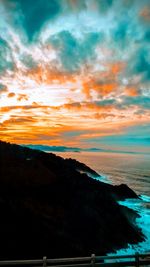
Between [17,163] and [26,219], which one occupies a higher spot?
[17,163]

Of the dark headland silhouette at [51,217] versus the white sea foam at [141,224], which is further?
the white sea foam at [141,224]

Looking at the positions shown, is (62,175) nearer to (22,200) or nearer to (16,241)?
(22,200)

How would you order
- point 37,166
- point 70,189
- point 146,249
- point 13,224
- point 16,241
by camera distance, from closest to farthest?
point 16,241
point 13,224
point 146,249
point 70,189
point 37,166

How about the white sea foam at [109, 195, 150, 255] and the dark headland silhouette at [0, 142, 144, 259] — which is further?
the white sea foam at [109, 195, 150, 255]

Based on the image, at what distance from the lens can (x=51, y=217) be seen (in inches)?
869

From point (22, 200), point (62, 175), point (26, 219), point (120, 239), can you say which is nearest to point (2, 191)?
point (22, 200)

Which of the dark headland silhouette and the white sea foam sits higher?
the dark headland silhouette

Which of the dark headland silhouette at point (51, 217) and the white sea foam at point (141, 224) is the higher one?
the dark headland silhouette at point (51, 217)

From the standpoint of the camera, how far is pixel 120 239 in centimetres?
2422

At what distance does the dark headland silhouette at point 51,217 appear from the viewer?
18.7m

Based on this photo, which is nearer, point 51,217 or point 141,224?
point 51,217

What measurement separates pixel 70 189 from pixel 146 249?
29.8 ft

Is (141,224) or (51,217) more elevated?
(51,217)

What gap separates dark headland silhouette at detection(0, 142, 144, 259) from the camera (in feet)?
61.2
